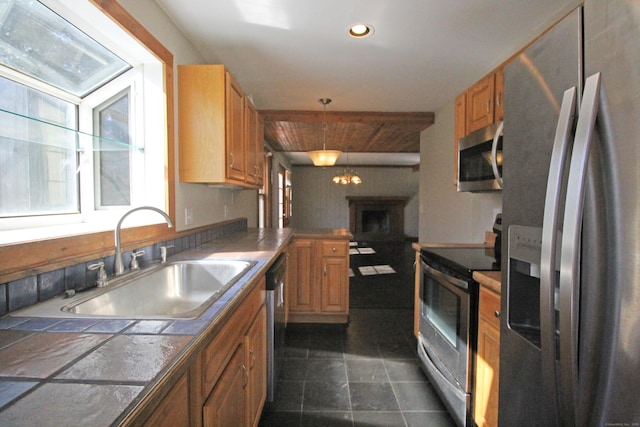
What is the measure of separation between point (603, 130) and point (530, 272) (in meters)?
0.42

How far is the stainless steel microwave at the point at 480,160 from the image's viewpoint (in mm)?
1722

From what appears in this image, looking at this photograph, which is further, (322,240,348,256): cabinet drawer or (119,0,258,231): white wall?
(322,240,348,256): cabinet drawer

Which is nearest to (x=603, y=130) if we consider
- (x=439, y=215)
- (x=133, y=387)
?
(x=133, y=387)

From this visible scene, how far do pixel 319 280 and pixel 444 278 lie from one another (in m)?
1.56

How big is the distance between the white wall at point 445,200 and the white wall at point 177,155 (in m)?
2.34

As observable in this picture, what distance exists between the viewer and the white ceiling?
5.80 ft

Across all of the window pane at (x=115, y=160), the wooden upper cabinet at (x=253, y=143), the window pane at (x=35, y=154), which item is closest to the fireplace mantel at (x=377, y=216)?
the wooden upper cabinet at (x=253, y=143)

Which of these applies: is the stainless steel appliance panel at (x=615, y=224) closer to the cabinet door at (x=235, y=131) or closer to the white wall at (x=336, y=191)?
the cabinet door at (x=235, y=131)

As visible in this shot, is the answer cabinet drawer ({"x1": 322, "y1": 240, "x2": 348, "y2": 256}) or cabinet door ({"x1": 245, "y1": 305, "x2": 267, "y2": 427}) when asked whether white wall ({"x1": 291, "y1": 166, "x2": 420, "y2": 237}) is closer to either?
cabinet drawer ({"x1": 322, "y1": 240, "x2": 348, "y2": 256})

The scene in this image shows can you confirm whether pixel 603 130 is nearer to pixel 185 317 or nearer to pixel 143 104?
pixel 185 317

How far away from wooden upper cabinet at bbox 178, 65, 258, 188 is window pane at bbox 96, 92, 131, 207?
1.01 feet

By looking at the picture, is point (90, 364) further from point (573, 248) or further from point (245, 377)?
point (573, 248)

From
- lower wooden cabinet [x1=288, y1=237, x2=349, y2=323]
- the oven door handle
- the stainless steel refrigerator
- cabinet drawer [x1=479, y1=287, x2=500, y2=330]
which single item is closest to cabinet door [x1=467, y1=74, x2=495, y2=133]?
the oven door handle

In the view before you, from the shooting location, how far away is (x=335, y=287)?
309 centimetres
